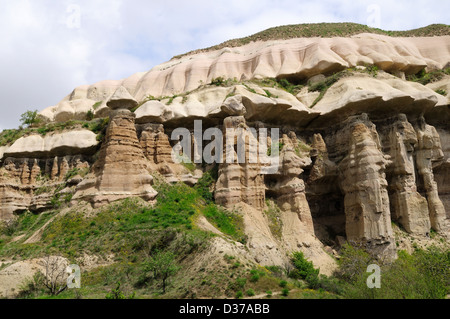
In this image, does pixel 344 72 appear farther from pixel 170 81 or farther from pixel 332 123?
pixel 170 81

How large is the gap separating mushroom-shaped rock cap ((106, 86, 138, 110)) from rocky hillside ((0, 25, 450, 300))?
0.27 ft

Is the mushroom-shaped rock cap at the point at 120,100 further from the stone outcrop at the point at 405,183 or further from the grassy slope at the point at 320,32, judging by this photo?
the grassy slope at the point at 320,32

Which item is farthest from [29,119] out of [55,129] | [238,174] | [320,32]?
[320,32]

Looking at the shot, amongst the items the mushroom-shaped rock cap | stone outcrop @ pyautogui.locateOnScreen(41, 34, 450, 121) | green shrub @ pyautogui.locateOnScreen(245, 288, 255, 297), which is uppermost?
stone outcrop @ pyautogui.locateOnScreen(41, 34, 450, 121)

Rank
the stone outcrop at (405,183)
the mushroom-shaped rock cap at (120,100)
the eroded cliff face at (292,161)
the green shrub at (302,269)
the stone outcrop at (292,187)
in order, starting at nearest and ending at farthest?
the green shrub at (302,269) < the eroded cliff face at (292,161) < the mushroom-shaped rock cap at (120,100) < the stone outcrop at (292,187) < the stone outcrop at (405,183)

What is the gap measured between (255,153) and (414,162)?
55.5ft

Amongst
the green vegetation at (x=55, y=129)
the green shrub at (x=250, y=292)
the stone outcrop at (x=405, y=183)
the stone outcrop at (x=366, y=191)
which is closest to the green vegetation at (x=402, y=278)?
the stone outcrop at (x=366, y=191)

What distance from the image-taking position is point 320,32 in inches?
2318

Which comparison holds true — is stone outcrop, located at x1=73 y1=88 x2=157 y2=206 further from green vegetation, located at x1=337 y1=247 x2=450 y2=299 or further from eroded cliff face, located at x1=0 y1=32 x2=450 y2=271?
green vegetation, located at x1=337 y1=247 x2=450 y2=299

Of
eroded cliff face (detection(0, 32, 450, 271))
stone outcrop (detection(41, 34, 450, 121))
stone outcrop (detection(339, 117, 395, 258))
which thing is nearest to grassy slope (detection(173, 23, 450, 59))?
stone outcrop (detection(41, 34, 450, 121))

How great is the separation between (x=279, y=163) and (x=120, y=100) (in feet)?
45.6

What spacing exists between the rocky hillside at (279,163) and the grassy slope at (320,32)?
48.7ft

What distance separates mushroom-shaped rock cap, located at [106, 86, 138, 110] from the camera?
32.9 meters

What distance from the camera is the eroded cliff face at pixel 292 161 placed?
104 ft
